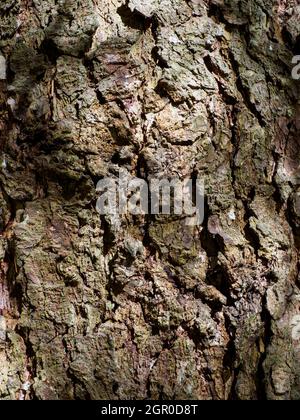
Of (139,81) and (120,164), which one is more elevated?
(139,81)

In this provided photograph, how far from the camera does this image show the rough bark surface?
1.19 metres

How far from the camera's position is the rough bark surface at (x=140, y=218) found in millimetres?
1187

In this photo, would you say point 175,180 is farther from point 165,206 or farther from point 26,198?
point 26,198

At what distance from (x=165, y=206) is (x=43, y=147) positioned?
0.32m

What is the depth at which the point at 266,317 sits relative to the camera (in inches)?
47.6

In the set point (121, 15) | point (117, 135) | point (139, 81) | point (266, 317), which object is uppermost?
point (121, 15)

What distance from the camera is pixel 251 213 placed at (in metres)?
1.22

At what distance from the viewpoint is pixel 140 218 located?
3.93ft

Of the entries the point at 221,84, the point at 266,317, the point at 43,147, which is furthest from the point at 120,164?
the point at 266,317
